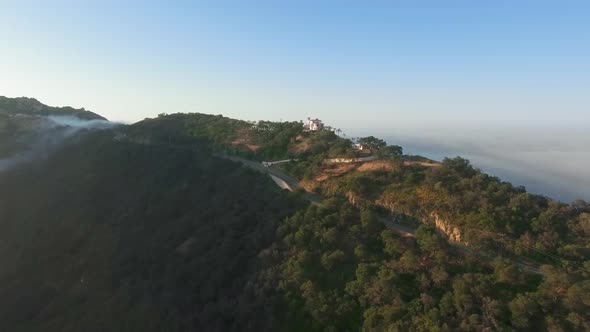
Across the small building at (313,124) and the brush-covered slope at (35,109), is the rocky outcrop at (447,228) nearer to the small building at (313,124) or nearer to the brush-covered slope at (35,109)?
the small building at (313,124)

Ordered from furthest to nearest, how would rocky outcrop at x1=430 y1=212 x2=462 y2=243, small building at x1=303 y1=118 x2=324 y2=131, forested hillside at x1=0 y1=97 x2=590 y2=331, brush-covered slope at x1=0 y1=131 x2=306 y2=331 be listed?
small building at x1=303 y1=118 x2=324 y2=131 < brush-covered slope at x1=0 y1=131 x2=306 y2=331 < rocky outcrop at x1=430 y1=212 x2=462 y2=243 < forested hillside at x1=0 y1=97 x2=590 y2=331

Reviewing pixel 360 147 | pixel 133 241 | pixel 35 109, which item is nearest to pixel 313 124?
pixel 360 147

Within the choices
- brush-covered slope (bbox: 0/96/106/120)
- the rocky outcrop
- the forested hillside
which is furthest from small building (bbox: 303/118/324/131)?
brush-covered slope (bbox: 0/96/106/120)

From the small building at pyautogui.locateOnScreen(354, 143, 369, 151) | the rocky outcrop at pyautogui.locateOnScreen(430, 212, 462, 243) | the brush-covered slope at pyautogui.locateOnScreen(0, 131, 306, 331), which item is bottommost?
the brush-covered slope at pyautogui.locateOnScreen(0, 131, 306, 331)

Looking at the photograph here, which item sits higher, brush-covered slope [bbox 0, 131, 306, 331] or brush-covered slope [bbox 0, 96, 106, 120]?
brush-covered slope [bbox 0, 96, 106, 120]

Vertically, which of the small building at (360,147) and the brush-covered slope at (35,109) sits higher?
the brush-covered slope at (35,109)

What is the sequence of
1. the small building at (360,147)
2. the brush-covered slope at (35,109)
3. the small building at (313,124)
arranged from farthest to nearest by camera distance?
1. the brush-covered slope at (35,109)
2. the small building at (313,124)
3. the small building at (360,147)

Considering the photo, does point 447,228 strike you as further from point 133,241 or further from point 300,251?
point 133,241

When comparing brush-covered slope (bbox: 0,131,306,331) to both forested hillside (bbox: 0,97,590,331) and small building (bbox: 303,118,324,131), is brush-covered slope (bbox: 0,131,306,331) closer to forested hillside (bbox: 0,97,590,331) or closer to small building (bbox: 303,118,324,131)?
forested hillside (bbox: 0,97,590,331)

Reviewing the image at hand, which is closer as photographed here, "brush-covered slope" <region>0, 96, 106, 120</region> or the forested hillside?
the forested hillside

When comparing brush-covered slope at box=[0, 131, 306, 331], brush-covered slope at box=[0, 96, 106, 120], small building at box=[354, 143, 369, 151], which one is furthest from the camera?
brush-covered slope at box=[0, 96, 106, 120]

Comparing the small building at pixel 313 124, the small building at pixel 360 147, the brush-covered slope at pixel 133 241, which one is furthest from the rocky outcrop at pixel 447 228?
the small building at pixel 313 124
